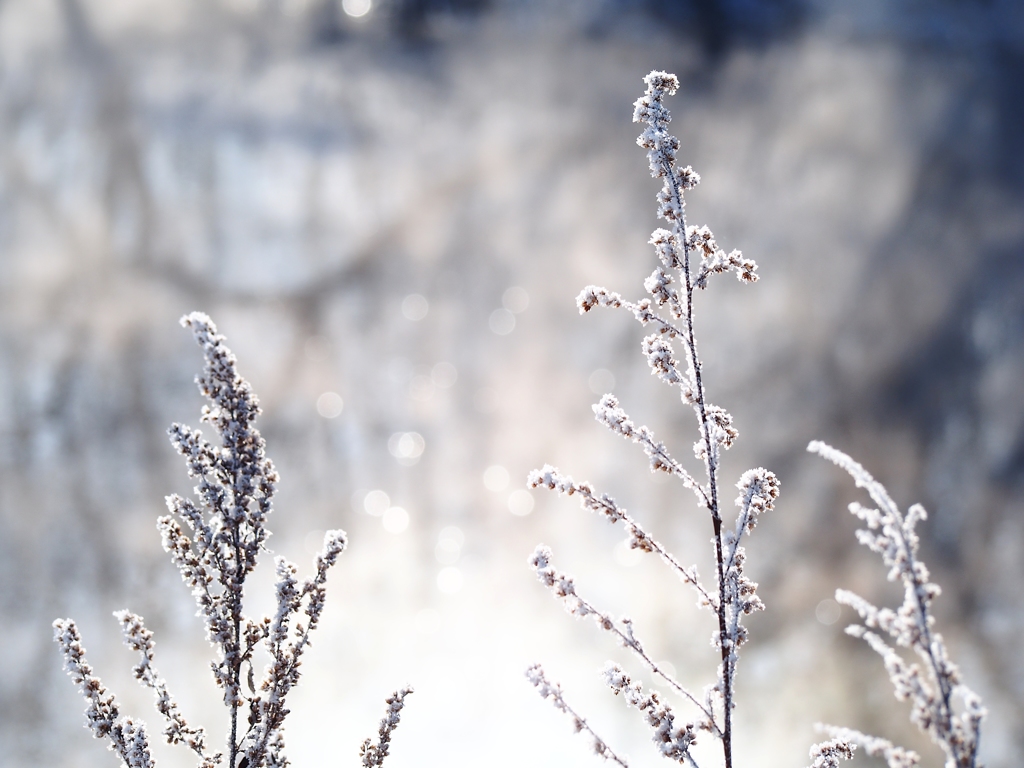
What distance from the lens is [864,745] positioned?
4098 mm

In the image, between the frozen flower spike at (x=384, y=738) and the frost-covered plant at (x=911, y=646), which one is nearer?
the frost-covered plant at (x=911, y=646)

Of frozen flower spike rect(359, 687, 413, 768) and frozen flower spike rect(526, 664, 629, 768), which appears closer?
frozen flower spike rect(526, 664, 629, 768)

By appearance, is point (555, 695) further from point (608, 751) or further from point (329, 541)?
point (329, 541)

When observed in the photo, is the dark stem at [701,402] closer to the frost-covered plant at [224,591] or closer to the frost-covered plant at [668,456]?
the frost-covered plant at [668,456]

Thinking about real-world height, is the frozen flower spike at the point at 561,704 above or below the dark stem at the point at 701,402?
below

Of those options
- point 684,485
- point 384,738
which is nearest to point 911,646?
point 684,485

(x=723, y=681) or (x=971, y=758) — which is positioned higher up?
(x=723, y=681)

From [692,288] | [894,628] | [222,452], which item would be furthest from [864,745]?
[222,452]

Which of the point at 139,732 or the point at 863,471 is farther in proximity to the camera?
the point at 139,732

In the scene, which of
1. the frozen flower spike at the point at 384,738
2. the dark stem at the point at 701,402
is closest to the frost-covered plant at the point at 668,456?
the dark stem at the point at 701,402

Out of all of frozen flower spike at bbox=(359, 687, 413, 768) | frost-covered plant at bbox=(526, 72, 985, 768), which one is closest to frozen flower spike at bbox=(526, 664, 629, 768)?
frost-covered plant at bbox=(526, 72, 985, 768)

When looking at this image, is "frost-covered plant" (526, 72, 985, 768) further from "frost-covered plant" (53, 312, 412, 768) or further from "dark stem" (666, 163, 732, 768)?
"frost-covered plant" (53, 312, 412, 768)

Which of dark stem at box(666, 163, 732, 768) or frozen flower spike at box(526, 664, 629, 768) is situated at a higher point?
dark stem at box(666, 163, 732, 768)

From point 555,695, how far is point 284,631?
99.9 inches
